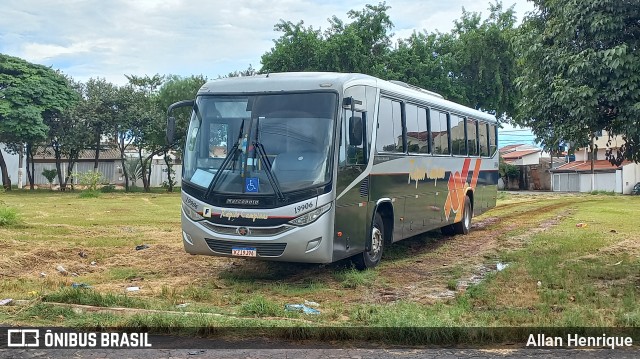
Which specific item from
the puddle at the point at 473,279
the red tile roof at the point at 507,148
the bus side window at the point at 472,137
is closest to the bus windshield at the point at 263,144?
the puddle at the point at 473,279

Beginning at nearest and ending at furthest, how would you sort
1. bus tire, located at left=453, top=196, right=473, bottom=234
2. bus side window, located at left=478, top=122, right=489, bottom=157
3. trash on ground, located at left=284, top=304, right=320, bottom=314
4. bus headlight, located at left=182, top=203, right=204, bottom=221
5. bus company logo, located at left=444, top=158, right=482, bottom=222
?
trash on ground, located at left=284, top=304, right=320, bottom=314 < bus headlight, located at left=182, top=203, right=204, bottom=221 < bus company logo, located at left=444, top=158, right=482, bottom=222 < bus tire, located at left=453, top=196, right=473, bottom=234 < bus side window, located at left=478, top=122, right=489, bottom=157

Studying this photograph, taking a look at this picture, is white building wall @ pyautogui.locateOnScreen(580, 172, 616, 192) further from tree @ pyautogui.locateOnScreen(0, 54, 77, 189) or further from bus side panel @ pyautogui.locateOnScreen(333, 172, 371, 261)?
bus side panel @ pyautogui.locateOnScreen(333, 172, 371, 261)

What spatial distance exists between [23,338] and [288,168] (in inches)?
167

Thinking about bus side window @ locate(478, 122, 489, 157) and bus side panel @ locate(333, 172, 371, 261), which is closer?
bus side panel @ locate(333, 172, 371, 261)

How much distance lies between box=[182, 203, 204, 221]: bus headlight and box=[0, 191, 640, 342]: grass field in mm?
965

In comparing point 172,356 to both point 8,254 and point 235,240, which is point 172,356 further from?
point 8,254

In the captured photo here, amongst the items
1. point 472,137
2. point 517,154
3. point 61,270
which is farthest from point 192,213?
point 517,154

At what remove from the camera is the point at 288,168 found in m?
9.08

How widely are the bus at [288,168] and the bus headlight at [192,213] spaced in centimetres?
1

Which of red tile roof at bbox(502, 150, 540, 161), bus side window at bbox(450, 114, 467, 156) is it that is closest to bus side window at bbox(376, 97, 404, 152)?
bus side window at bbox(450, 114, 467, 156)

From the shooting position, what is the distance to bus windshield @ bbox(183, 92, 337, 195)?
29.8ft

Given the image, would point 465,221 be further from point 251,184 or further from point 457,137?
point 251,184

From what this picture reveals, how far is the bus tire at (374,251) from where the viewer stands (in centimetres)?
1045

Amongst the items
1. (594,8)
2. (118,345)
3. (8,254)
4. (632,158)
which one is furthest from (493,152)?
(118,345)
